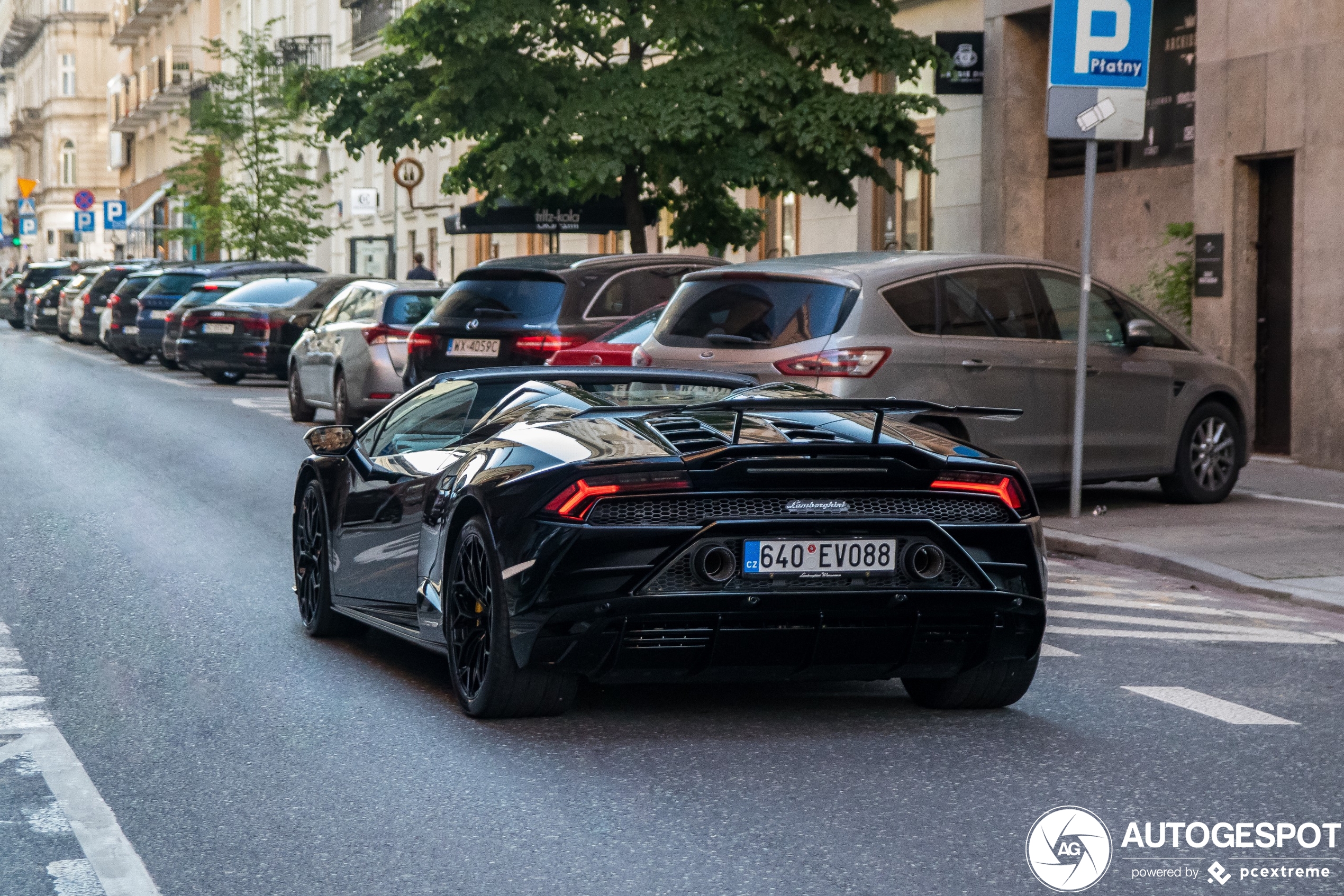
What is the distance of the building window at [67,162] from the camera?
113438 millimetres

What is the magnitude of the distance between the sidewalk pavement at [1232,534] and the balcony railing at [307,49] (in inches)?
1695

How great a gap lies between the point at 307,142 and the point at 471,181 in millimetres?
18246

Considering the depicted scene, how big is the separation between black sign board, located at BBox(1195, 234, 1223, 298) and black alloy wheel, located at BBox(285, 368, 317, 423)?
915cm

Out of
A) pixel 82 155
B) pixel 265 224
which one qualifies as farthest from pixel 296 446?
pixel 82 155

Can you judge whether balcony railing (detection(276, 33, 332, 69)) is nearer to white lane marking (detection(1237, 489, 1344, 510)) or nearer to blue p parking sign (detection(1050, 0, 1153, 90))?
white lane marking (detection(1237, 489, 1344, 510))

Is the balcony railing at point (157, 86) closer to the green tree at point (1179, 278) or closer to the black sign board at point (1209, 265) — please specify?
the green tree at point (1179, 278)

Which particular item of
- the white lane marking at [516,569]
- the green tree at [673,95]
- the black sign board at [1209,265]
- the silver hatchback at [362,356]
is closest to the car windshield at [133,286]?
the green tree at [673,95]

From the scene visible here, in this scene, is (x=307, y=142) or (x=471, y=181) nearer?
(x=471, y=181)

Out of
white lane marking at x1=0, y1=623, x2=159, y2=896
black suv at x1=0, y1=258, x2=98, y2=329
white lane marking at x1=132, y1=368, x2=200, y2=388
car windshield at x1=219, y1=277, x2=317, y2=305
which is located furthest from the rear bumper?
black suv at x1=0, y1=258, x2=98, y2=329

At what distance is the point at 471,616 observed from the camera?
6.68m

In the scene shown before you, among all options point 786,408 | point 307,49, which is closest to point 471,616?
point 786,408

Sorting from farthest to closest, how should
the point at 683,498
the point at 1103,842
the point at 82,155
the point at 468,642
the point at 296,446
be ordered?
the point at 82,155 → the point at 296,446 → the point at 468,642 → the point at 683,498 → the point at 1103,842

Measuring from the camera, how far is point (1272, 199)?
1780 centimetres

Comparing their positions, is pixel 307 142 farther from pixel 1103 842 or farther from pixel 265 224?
pixel 1103 842
